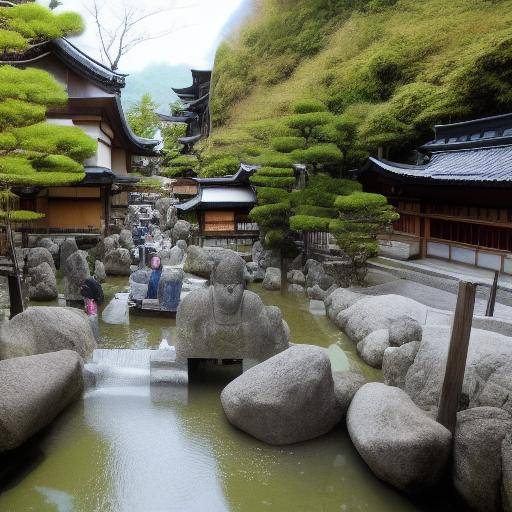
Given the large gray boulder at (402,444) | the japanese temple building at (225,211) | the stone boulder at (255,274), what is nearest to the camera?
the large gray boulder at (402,444)

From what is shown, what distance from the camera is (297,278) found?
19234 mm

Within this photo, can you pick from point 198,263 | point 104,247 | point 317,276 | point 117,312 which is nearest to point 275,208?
point 317,276

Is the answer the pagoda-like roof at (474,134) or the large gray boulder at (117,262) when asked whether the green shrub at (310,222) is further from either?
the large gray boulder at (117,262)

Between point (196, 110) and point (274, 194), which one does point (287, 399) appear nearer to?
point (274, 194)

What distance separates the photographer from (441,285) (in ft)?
51.1

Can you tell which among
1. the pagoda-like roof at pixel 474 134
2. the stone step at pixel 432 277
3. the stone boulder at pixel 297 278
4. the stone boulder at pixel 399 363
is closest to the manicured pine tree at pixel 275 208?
the stone boulder at pixel 297 278

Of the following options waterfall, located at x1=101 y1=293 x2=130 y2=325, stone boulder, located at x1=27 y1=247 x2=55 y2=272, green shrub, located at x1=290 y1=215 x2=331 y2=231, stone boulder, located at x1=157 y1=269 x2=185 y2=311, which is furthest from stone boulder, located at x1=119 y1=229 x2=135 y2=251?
stone boulder, located at x1=157 y1=269 x2=185 y2=311

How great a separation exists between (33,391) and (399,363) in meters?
5.72

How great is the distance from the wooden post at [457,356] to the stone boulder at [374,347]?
13.6ft

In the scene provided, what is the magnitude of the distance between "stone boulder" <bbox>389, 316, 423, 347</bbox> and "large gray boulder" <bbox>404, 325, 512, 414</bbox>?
0.78 m

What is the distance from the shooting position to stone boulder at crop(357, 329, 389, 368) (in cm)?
1046

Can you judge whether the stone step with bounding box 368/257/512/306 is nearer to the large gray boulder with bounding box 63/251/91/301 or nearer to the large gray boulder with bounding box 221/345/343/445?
the large gray boulder with bounding box 221/345/343/445

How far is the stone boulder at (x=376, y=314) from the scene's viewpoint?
11711 mm

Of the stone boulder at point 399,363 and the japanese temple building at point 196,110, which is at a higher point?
the japanese temple building at point 196,110
